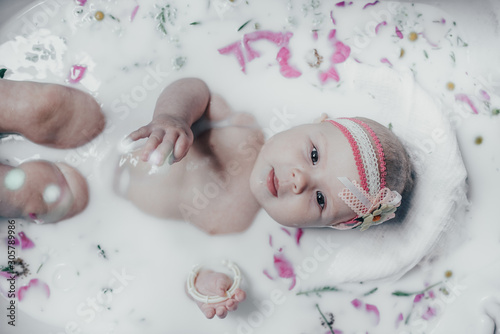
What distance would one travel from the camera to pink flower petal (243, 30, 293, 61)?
1.45 meters

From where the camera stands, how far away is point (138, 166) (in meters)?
1.28

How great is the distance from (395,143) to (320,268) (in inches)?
17.9

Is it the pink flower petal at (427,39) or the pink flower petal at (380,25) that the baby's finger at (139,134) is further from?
the pink flower petal at (427,39)

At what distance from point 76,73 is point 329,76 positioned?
2.53 feet

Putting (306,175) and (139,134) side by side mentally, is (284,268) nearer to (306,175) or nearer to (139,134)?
(306,175)

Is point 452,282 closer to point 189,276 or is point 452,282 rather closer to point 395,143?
point 395,143

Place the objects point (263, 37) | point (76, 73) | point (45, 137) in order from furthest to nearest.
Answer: point (263, 37) < point (76, 73) < point (45, 137)

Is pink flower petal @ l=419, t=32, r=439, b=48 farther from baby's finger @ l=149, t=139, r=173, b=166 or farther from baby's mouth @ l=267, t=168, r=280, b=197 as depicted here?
baby's finger @ l=149, t=139, r=173, b=166

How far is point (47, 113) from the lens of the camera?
1.16m

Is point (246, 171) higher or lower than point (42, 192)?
higher

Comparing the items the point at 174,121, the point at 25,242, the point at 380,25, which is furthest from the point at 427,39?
the point at 25,242

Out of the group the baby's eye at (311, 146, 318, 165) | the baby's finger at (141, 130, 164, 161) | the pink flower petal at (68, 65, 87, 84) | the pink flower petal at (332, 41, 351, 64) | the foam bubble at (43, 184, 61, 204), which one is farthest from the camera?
the pink flower petal at (332, 41, 351, 64)

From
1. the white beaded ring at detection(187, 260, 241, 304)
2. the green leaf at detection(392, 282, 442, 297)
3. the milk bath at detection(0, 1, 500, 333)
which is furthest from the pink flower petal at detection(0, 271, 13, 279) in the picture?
the green leaf at detection(392, 282, 442, 297)

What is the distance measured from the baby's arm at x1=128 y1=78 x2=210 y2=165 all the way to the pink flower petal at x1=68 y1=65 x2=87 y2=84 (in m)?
0.25
